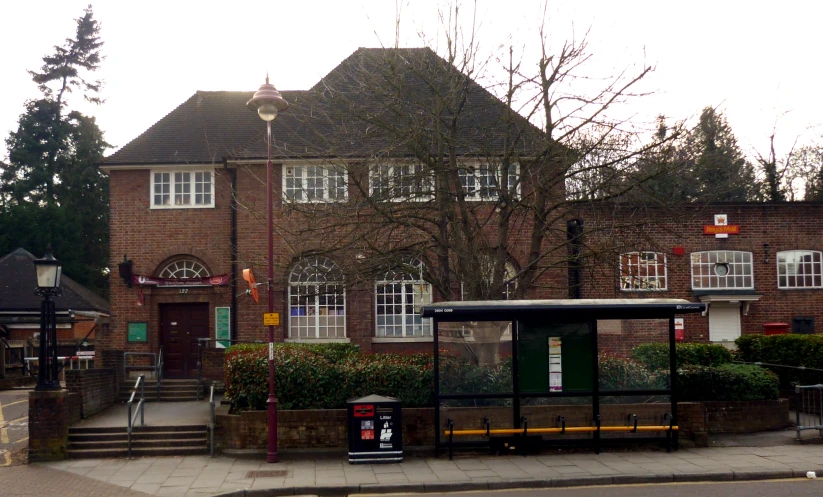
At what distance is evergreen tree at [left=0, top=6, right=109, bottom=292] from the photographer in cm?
4725

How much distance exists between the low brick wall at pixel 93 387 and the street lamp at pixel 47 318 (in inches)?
48.7

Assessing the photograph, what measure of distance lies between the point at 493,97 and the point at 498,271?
11.8 ft

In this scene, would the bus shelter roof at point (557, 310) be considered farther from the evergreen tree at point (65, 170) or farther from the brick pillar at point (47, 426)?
the evergreen tree at point (65, 170)

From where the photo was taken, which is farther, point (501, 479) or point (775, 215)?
point (775, 215)

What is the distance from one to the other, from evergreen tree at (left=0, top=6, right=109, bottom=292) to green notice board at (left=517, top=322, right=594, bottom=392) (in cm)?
3972

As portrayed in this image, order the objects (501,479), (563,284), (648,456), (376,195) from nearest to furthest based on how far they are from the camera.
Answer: (501,479) < (648,456) < (376,195) < (563,284)

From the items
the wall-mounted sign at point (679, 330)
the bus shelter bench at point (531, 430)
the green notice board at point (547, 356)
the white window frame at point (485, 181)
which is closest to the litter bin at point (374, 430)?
the bus shelter bench at point (531, 430)

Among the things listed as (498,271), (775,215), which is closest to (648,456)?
(498,271)

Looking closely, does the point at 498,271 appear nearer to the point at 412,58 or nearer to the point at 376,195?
the point at 376,195

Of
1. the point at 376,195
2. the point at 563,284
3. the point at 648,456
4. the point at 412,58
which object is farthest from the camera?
the point at 563,284

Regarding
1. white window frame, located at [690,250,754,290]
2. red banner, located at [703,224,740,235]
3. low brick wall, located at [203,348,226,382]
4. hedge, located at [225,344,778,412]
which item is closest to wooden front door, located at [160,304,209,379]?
low brick wall, located at [203,348,226,382]

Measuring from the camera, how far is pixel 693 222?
868 inches

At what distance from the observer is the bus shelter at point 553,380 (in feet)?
42.9

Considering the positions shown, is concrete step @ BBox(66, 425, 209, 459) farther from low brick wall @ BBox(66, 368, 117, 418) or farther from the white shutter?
the white shutter
